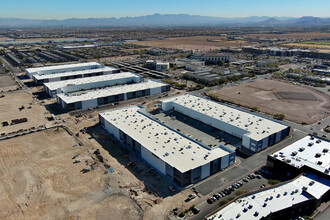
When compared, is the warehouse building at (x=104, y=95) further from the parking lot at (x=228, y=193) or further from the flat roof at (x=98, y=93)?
the parking lot at (x=228, y=193)

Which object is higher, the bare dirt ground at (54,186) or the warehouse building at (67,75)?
the warehouse building at (67,75)

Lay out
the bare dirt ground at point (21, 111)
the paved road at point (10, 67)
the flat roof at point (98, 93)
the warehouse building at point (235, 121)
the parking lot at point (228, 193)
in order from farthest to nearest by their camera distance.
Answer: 1. the paved road at point (10, 67)
2. the flat roof at point (98, 93)
3. the bare dirt ground at point (21, 111)
4. the warehouse building at point (235, 121)
5. the parking lot at point (228, 193)

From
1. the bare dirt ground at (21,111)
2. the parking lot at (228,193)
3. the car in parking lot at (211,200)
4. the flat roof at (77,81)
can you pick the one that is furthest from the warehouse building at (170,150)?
the flat roof at (77,81)

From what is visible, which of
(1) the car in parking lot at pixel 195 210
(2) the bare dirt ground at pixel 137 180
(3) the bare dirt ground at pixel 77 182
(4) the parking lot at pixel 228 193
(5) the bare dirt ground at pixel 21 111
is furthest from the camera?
(5) the bare dirt ground at pixel 21 111

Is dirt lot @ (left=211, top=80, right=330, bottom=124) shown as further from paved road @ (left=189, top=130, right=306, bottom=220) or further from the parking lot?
the parking lot

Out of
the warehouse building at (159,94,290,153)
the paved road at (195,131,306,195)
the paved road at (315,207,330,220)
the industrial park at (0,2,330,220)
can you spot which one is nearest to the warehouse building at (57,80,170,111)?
the industrial park at (0,2,330,220)

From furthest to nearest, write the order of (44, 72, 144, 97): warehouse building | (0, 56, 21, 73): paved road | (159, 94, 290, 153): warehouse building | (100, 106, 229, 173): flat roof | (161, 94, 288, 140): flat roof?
(0, 56, 21, 73): paved road, (44, 72, 144, 97): warehouse building, (161, 94, 288, 140): flat roof, (159, 94, 290, 153): warehouse building, (100, 106, 229, 173): flat roof

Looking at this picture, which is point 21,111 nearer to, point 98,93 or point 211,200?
point 98,93
